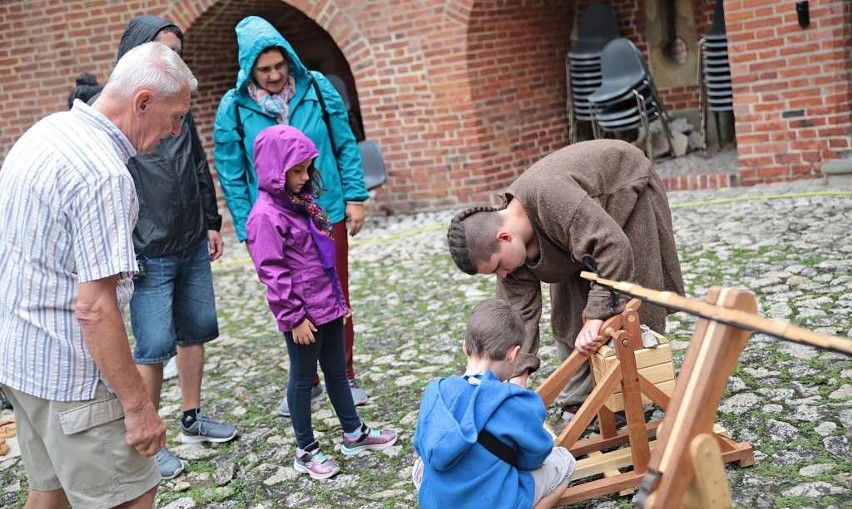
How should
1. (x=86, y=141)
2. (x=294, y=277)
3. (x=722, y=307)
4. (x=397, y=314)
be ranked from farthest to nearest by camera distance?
(x=397, y=314)
(x=294, y=277)
(x=86, y=141)
(x=722, y=307)

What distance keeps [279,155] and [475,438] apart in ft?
4.92

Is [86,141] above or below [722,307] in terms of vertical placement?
above

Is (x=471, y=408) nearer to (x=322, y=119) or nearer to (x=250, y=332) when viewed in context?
(x=322, y=119)

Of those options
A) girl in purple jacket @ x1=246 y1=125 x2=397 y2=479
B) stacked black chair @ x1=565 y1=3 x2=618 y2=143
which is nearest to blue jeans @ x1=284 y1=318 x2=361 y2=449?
girl in purple jacket @ x1=246 y1=125 x2=397 y2=479

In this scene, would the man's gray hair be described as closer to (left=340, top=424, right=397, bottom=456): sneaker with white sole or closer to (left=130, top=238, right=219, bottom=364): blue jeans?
(left=130, top=238, right=219, bottom=364): blue jeans

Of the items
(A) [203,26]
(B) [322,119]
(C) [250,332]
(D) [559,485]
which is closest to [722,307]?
(D) [559,485]

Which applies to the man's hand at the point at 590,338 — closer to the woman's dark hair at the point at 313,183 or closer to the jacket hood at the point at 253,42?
the woman's dark hair at the point at 313,183

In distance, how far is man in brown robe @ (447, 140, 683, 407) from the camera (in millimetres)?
3213

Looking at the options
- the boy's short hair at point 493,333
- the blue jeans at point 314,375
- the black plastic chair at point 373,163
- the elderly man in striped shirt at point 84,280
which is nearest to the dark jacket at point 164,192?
the blue jeans at point 314,375

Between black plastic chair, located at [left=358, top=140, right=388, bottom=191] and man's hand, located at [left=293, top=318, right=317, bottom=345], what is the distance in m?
5.79

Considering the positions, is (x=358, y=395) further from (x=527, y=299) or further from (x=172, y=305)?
(x=527, y=299)

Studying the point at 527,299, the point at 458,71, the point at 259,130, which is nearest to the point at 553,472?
the point at 527,299

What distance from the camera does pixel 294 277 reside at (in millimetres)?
3754

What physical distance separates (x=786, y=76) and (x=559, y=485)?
5826mm
